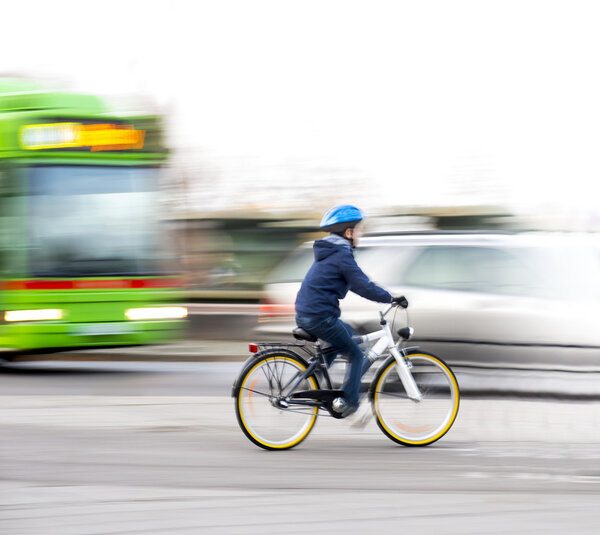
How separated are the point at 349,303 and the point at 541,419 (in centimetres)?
221

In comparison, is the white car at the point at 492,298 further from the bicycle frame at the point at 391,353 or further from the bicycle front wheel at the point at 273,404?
the bicycle front wheel at the point at 273,404

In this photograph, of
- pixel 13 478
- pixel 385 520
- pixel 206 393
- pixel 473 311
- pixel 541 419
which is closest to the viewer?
pixel 385 520

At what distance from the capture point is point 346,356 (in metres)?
6.83

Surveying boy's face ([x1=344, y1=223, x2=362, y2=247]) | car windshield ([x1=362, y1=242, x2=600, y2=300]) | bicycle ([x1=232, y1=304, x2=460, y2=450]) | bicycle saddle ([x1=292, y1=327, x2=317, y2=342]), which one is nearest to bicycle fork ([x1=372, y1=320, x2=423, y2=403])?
bicycle ([x1=232, y1=304, x2=460, y2=450])

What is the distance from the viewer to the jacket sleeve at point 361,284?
6680 mm

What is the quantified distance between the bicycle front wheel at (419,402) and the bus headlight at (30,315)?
5.27m

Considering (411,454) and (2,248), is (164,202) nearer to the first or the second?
(2,248)

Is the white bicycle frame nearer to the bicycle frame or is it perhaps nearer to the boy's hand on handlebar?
the bicycle frame

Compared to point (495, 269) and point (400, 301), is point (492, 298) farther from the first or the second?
point (400, 301)

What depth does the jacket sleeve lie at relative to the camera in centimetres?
668

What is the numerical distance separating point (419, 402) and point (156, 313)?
17.7 feet

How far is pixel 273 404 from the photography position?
6809 millimetres

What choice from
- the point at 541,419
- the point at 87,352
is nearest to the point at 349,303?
the point at 541,419

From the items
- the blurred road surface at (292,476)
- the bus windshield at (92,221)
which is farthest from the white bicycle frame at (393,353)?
the bus windshield at (92,221)
